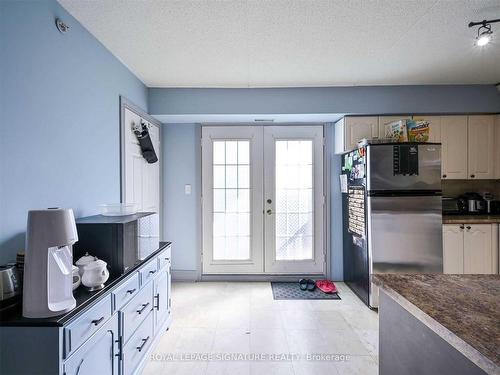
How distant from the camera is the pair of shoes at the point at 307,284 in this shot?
130 inches

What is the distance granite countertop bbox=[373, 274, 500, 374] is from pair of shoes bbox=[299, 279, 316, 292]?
2137 mm

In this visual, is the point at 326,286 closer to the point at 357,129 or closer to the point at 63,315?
the point at 357,129

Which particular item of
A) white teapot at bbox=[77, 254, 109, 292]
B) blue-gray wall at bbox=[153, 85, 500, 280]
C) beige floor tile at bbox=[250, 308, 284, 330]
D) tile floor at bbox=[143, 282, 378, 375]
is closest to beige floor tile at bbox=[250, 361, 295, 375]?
tile floor at bbox=[143, 282, 378, 375]

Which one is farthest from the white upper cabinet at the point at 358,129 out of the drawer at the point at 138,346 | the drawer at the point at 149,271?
the drawer at the point at 138,346

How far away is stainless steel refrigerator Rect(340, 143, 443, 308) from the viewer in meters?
2.66

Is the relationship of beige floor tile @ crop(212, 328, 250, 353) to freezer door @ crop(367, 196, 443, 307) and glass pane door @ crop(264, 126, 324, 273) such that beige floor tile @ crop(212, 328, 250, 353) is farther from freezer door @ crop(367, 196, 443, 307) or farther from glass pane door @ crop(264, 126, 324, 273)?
freezer door @ crop(367, 196, 443, 307)

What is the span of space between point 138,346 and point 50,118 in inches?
62.6

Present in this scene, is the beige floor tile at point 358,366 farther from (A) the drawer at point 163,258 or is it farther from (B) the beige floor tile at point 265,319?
(A) the drawer at point 163,258

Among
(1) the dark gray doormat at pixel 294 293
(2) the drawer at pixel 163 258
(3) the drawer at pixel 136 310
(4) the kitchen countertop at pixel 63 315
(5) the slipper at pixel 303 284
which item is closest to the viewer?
(4) the kitchen countertop at pixel 63 315

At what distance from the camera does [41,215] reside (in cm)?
113

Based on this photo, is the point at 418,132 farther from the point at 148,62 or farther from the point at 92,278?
the point at 92,278

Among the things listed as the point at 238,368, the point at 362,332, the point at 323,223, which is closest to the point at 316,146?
the point at 323,223

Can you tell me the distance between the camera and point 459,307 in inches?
37.7

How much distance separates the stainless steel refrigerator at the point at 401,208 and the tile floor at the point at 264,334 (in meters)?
0.54
